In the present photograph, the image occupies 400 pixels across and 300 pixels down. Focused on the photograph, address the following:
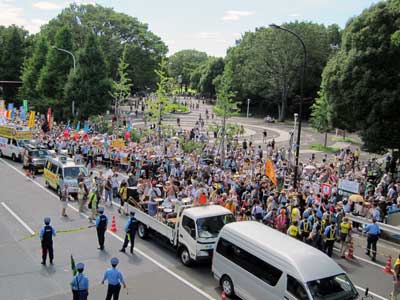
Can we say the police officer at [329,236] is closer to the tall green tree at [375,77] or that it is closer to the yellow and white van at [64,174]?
the yellow and white van at [64,174]

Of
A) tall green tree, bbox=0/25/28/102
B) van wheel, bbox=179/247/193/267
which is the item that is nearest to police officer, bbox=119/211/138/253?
van wheel, bbox=179/247/193/267

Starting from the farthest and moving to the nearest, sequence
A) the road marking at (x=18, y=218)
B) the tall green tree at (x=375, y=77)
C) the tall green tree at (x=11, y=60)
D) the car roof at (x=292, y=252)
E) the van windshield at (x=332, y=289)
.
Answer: the tall green tree at (x=11, y=60), the tall green tree at (x=375, y=77), the road marking at (x=18, y=218), the car roof at (x=292, y=252), the van windshield at (x=332, y=289)

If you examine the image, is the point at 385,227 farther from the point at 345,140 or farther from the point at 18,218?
the point at 345,140

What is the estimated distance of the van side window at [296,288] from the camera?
29.7ft

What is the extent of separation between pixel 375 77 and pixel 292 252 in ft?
62.3

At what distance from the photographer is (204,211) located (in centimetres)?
1324

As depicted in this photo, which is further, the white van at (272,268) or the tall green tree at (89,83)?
the tall green tree at (89,83)

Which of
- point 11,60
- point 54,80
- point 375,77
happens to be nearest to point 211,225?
point 375,77

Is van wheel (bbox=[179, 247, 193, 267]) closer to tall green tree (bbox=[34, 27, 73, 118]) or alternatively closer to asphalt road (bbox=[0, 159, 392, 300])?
→ asphalt road (bbox=[0, 159, 392, 300])

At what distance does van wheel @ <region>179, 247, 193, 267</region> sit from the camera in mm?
13055

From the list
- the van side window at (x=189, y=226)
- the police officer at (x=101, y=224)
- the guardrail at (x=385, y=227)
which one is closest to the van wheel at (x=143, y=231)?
the police officer at (x=101, y=224)

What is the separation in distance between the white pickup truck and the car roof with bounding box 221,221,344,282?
4.89 feet

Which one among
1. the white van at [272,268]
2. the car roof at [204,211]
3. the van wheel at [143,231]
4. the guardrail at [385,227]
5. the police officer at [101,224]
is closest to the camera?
the white van at [272,268]

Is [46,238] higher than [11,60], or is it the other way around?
[11,60]
